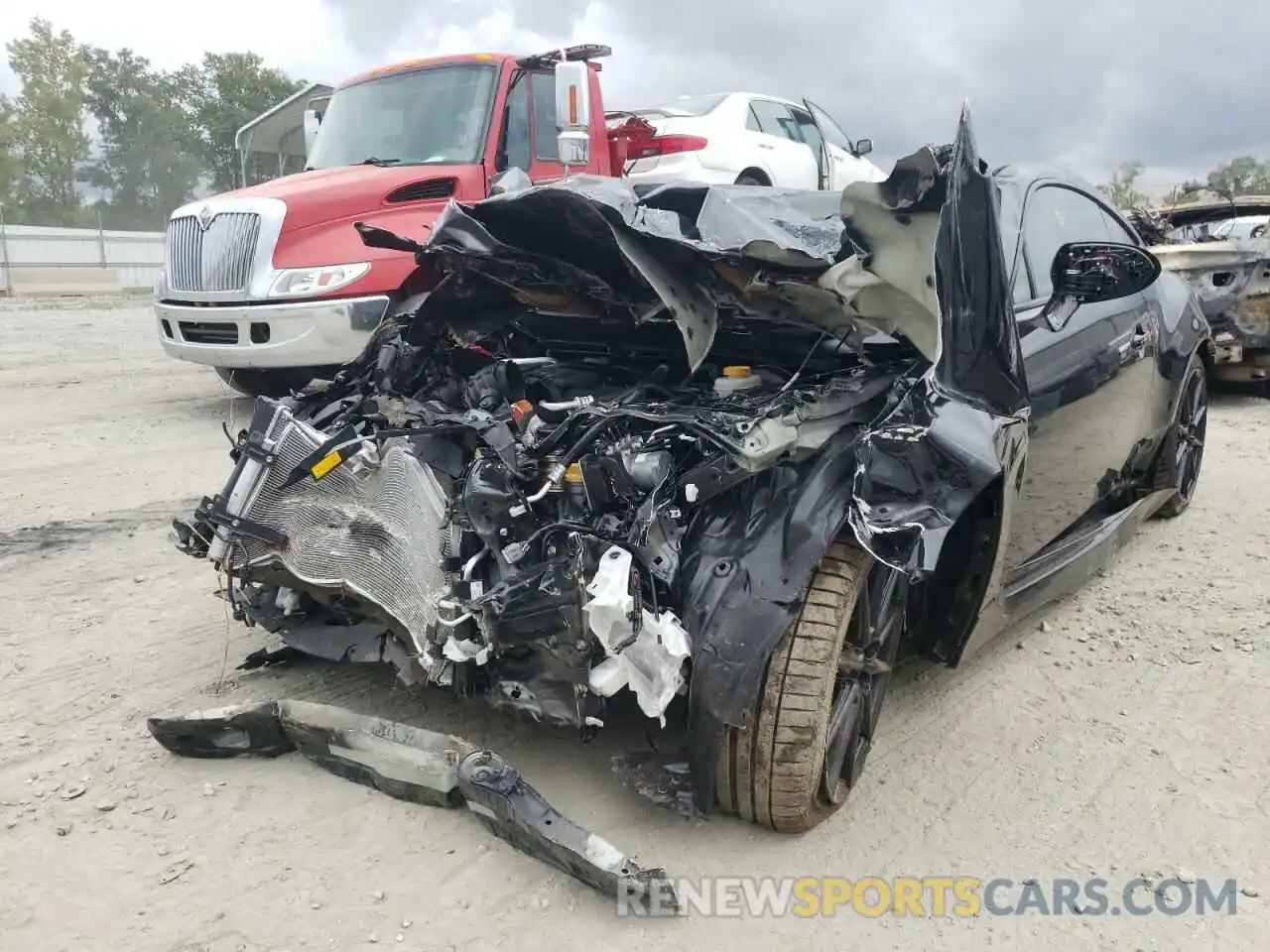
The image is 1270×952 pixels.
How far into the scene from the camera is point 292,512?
3035mm

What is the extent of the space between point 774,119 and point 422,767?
9.23m

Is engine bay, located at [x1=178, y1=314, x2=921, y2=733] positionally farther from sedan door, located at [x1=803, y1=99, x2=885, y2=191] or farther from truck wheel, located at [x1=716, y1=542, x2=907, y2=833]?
sedan door, located at [x1=803, y1=99, x2=885, y2=191]

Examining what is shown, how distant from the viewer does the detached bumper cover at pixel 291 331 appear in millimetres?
6785

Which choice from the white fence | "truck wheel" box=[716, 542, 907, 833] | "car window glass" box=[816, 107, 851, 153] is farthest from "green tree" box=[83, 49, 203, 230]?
"truck wheel" box=[716, 542, 907, 833]

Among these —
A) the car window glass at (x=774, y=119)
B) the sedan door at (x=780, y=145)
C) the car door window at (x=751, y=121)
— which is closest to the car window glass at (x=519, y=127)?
the sedan door at (x=780, y=145)

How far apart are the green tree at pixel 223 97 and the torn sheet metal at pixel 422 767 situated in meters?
48.8

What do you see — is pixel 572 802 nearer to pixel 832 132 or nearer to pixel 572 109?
pixel 572 109

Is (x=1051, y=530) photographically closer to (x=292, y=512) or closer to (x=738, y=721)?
(x=738, y=721)

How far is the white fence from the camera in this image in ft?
69.4

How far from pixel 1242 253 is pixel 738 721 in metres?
7.74

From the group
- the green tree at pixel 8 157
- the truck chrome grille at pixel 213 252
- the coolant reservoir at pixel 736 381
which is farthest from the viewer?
the green tree at pixel 8 157

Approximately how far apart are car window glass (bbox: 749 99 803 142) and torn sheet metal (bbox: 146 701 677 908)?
8692 mm

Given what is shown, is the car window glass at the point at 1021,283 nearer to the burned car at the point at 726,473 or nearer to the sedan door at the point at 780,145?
the burned car at the point at 726,473

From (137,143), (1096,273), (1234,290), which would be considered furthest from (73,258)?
(137,143)
